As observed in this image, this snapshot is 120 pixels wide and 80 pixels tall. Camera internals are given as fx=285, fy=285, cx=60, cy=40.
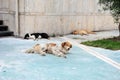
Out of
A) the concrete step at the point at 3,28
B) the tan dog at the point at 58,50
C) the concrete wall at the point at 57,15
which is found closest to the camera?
the tan dog at the point at 58,50

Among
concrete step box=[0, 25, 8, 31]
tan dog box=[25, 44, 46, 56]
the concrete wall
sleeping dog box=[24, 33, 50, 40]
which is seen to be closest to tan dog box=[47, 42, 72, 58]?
tan dog box=[25, 44, 46, 56]

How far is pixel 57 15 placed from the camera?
11.1 meters

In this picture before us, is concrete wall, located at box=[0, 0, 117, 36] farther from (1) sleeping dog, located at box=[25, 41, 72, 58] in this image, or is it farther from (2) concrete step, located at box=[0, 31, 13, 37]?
(1) sleeping dog, located at box=[25, 41, 72, 58]

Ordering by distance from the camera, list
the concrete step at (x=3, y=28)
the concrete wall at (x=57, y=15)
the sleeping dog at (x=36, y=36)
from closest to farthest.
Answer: the sleeping dog at (x=36, y=36), the concrete wall at (x=57, y=15), the concrete step at (x=3, y=28)

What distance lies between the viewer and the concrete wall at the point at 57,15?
10086 millimetres

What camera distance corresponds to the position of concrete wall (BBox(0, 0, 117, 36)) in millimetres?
10086

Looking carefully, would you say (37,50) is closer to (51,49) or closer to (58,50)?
(51,49)

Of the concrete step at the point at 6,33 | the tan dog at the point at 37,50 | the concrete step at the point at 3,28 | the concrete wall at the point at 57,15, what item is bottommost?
the tan dog at the point at 37,50

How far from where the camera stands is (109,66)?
587 centimetres

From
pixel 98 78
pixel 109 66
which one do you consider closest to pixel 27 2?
pixel 109 66

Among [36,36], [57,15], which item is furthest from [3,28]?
[57,15]

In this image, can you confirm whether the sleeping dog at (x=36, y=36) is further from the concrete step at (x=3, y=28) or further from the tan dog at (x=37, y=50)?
the tan dog at (x=37, y=50)

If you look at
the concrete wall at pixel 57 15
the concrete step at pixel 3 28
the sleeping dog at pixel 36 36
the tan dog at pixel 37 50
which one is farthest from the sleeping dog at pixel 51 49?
the concrete step at pixel 3 28

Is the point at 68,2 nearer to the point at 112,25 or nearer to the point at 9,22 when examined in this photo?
the point at 9,22
